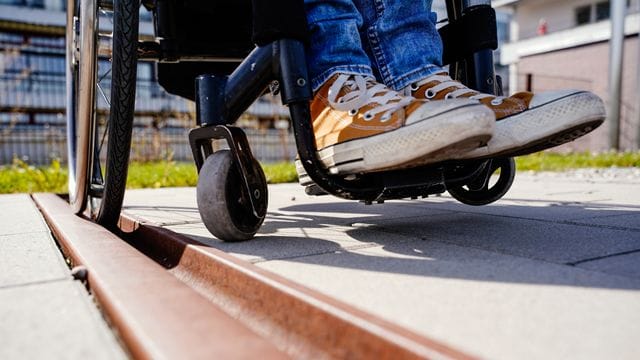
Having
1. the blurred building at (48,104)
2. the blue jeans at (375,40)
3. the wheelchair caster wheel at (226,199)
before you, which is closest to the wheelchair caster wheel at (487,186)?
the blue jeans at (375,40)

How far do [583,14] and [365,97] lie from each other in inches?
753

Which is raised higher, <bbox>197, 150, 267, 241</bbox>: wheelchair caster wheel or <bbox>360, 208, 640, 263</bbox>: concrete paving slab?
<bbox>197, 150, 267, 241</bbox>: wheelchair caster wheel

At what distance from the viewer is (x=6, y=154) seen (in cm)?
1022

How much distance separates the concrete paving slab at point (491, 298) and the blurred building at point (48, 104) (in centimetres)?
442

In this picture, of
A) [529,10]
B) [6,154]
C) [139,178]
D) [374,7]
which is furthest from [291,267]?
[529,10]

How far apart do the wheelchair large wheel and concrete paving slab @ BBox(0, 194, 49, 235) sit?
0.15 meters

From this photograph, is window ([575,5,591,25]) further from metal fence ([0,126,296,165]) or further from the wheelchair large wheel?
the wheelchair large wheel

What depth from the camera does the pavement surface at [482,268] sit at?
23.2 inches

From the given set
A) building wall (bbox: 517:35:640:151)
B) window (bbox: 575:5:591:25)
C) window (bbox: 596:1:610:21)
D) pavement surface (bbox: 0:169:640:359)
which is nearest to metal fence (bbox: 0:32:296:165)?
pavement surface (bbox: 0:169:640:359)

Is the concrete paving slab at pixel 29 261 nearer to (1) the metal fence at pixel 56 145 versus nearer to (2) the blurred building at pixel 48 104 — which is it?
(2) the blurred building at pixel 48 104

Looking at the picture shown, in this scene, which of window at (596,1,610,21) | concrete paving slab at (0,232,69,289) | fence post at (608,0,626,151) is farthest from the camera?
window at (596,1,610,21)

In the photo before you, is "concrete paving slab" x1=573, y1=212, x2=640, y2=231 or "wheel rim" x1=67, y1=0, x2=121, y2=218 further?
"wheel rim" x1=67, y1=0, x2=121, y2=218

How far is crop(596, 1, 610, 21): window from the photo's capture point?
16.4m

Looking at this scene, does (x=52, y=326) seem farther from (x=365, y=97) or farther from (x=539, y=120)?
(x=539, y=120)
